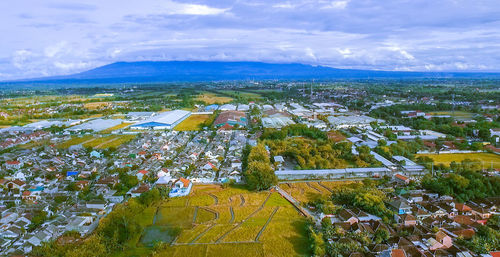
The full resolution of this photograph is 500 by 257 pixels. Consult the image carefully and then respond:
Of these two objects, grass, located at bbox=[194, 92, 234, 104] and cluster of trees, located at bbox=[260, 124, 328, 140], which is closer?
cluster of trees, located at bbox=[260, 124, 328, 140]

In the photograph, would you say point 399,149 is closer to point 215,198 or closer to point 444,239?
point 444,239

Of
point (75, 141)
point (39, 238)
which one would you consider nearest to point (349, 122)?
point (75, 141)

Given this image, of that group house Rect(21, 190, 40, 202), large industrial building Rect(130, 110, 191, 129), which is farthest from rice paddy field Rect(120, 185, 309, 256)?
large industrial building Rect(130, 110, 191, 129)

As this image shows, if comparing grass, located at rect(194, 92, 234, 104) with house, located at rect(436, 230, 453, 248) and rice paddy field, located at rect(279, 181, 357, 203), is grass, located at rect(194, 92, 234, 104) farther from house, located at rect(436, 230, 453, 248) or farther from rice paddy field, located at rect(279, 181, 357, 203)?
house, located at rect(436, 230, 453, 248)

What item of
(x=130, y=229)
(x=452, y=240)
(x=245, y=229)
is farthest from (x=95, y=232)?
(x=452, y=240)

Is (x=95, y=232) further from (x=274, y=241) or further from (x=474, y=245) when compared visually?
(x=474, y=245)

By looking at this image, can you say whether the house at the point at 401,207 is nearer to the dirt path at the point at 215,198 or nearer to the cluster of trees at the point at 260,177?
the cluster of trees at the point at 260,177
